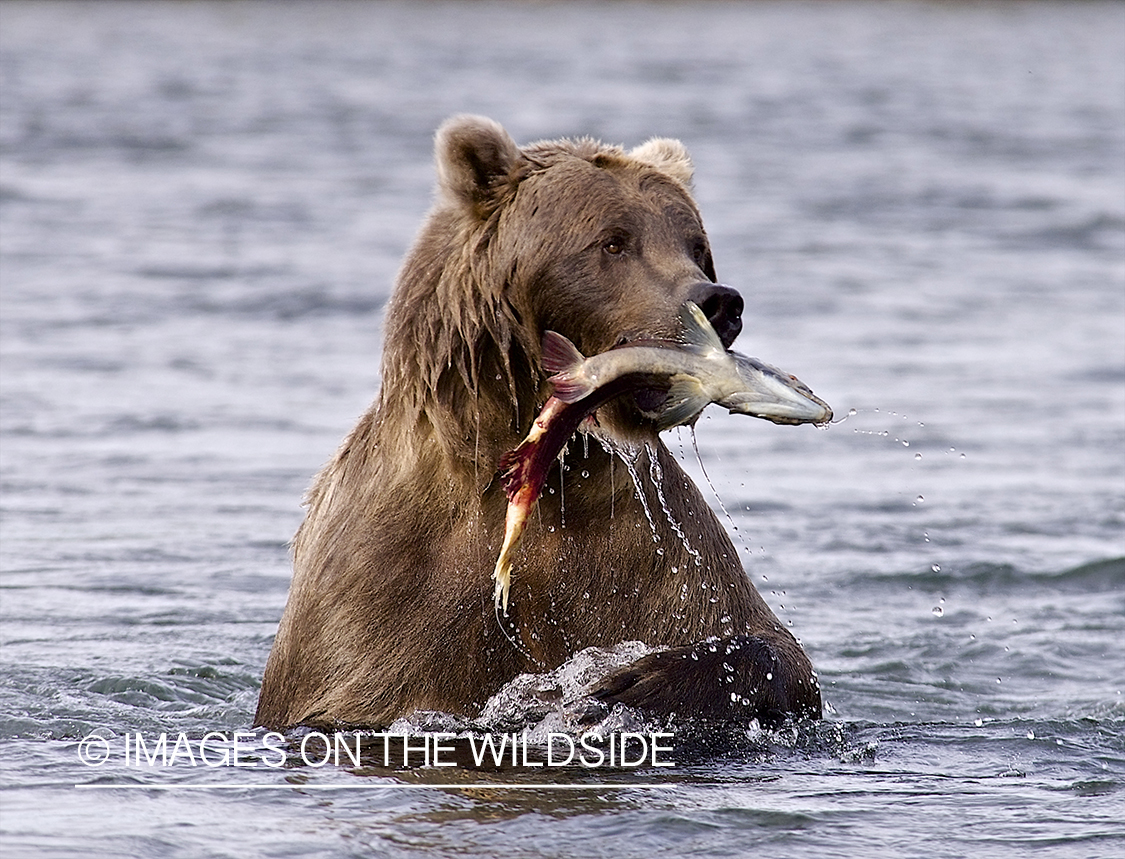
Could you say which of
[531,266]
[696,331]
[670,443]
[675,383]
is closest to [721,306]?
[696,331]

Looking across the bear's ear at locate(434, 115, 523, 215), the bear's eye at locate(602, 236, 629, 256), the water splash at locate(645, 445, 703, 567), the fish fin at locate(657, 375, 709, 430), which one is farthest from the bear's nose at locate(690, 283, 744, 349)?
the bear's ear at locate(434, 115, 523, 215)

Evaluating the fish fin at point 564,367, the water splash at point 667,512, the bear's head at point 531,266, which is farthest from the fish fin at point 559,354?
the water splash at point 667,512

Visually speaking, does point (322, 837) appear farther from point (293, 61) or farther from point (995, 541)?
point (293, 61)

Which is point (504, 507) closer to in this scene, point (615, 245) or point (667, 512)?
point (667, 512)

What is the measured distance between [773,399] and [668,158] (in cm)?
102

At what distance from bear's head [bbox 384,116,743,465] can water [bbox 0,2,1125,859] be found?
0.35m

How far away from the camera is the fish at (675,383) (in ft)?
15.0

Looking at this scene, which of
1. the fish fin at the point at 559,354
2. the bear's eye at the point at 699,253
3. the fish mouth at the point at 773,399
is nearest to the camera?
the fish mouth at the point at 773,399

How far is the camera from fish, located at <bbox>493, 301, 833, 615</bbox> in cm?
459

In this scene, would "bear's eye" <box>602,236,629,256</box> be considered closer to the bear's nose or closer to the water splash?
the bear's nose

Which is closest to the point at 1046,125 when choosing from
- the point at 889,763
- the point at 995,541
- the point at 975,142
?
the point at 975,142

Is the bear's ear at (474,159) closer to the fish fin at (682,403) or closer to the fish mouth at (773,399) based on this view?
the fish fin at (682,403)

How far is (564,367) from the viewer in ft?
15.4

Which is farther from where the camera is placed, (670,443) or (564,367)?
(670,443)
